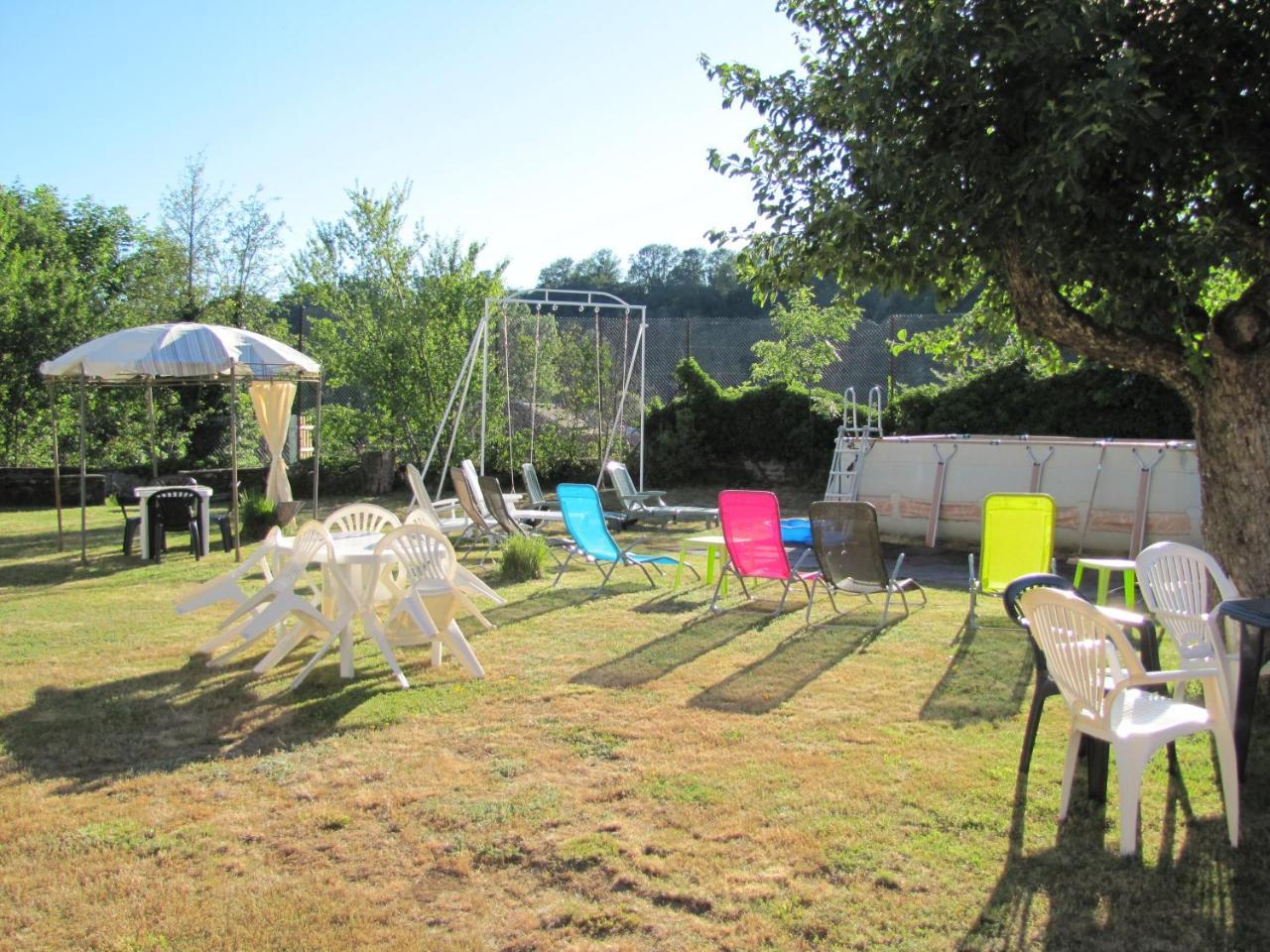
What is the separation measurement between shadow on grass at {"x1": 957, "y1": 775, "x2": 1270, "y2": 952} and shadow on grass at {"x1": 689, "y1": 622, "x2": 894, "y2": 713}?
5.84 ft

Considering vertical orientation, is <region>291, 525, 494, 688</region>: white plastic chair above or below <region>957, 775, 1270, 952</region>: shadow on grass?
above

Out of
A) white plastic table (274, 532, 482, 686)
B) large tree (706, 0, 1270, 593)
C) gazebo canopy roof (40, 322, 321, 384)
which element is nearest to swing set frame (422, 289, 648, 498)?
gazebo canopy roof (40, 322, 321, 384)

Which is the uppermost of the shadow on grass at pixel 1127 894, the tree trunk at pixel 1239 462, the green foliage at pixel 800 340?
the green foliage at pixel 800 340

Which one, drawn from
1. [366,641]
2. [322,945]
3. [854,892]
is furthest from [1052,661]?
[366,641]

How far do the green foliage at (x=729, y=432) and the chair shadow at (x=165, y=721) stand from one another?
463 inches

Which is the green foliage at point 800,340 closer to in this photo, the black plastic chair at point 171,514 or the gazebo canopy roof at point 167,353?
the gazebo canopy roof at point 167,353

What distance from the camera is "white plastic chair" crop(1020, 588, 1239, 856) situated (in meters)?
3.16

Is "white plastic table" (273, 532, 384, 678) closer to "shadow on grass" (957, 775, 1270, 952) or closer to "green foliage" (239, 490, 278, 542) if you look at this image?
"shadow on grass" (957, 775, 1270, 952)

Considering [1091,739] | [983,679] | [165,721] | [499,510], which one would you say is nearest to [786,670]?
[983,679]

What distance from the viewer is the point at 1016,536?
6871 mm

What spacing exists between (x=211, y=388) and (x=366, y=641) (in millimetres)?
15019

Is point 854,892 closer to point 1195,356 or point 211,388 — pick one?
point 1195,356

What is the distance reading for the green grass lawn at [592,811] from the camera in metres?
2.88

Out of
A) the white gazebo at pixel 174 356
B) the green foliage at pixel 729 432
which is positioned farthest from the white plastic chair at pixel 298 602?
the green foliage at pixel 729 432
